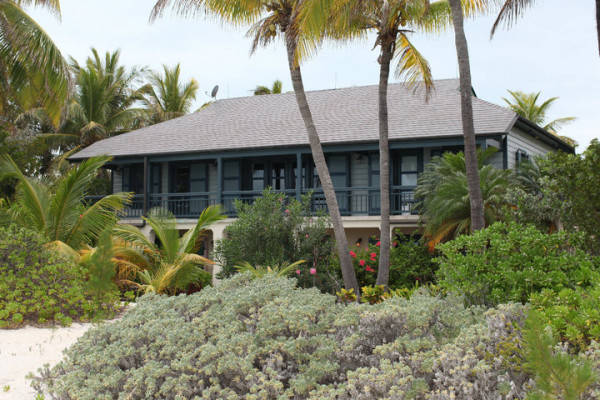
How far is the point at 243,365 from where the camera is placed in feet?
15.1

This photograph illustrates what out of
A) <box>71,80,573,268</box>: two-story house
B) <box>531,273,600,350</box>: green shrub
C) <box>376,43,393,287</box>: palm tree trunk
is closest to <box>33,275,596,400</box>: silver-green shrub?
<box>531,273,600,350</box>: green shrub

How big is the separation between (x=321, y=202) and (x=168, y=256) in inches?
231

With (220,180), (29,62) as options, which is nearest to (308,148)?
(220,180)

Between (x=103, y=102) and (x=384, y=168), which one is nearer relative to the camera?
(x=384, y=168)

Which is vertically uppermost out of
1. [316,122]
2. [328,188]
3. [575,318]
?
[316,122]

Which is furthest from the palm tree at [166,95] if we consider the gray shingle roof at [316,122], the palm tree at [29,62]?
the palm tree at [29,62]

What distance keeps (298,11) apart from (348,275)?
5007 mm

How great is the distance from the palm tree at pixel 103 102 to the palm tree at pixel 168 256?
1721 centimetres

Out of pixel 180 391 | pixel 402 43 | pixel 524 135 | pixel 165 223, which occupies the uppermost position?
pixel 402 43

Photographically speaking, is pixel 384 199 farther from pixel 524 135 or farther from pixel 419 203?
pixel 524 135

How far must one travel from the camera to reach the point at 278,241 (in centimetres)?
1347

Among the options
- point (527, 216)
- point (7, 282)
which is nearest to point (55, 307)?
point (7, 282)

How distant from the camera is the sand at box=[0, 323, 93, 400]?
5878 millimetres

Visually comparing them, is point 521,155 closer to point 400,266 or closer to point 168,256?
point 400,266
